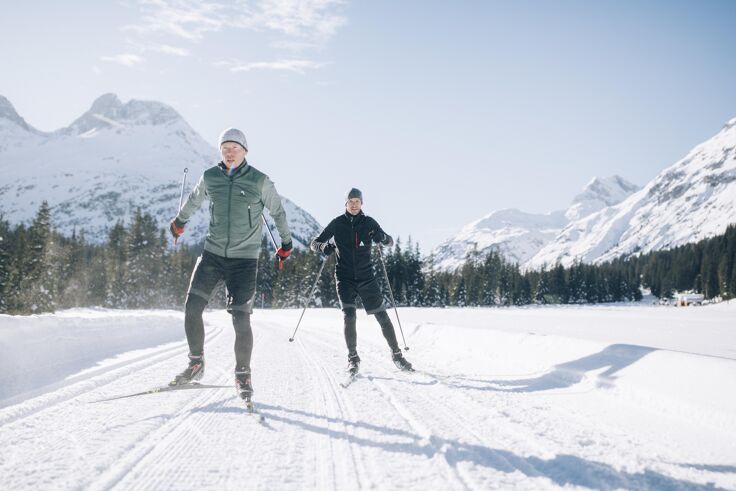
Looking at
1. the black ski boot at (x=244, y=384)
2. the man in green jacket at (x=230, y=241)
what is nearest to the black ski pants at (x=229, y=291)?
the man in green jacket at (x=230, y=241)

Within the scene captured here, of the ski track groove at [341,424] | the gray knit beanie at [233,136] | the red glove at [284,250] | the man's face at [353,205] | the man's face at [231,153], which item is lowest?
the ski track groove at [341,424]

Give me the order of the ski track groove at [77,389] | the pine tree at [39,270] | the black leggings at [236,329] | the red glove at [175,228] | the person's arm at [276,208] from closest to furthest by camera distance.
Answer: the ski track groove at [77,389], the black leggings at [236,329], the person's arm at [276,208], the red glove at [175,228], the pine tree at [39,270]

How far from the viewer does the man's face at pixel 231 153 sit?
15.2 ft

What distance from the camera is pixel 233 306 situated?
15.1 ft

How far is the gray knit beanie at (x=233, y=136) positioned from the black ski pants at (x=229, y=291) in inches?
47.4

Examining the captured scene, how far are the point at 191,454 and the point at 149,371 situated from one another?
377 centimetres

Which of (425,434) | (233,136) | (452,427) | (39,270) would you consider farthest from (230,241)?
(39,270)

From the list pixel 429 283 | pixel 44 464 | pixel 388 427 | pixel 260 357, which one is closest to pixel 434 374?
pixel 388 427

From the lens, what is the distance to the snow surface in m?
2.62

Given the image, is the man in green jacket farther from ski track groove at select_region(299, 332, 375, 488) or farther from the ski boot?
ski track groove at select_region(299, 332, 375, 488)

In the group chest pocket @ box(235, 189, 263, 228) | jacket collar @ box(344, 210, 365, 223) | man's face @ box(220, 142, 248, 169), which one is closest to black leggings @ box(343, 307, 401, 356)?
jacket collar @ box(344, 210, 365, 223)

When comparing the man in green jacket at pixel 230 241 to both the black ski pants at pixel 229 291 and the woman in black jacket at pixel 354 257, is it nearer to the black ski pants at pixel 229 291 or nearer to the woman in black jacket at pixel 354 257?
the black ski pants at pixel 229 291

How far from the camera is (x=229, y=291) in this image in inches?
184

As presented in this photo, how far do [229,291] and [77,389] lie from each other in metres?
1.89
